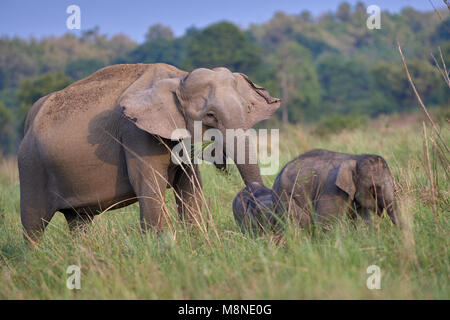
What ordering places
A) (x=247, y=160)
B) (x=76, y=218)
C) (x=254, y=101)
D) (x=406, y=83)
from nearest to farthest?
1. (x=247, y=160)
2. (x=254, y=101)
3. (x=76, y=218)
4. (x=406, y=83)

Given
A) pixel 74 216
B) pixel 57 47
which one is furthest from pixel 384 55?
pixel 74 216

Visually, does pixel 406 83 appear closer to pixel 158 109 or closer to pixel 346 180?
pixel 158 109

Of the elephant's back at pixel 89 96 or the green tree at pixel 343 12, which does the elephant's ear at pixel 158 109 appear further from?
the green tree at pixel 343 12

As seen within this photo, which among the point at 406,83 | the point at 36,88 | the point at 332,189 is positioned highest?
the point at 406,83

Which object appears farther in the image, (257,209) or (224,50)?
(224,50)

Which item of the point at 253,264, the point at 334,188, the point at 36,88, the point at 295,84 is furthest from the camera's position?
the point at 295,84

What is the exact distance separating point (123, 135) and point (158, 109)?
1.41ft

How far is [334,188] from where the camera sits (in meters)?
3.83

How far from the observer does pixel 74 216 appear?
5.48 m

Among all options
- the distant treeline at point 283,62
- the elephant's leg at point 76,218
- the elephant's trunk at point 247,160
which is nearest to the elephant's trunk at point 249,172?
the elephant's trunk at point 247,160

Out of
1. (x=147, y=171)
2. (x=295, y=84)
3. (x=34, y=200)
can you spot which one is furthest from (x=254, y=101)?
(x=295, y=84)

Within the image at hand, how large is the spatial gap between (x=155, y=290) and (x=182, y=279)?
183 mm
